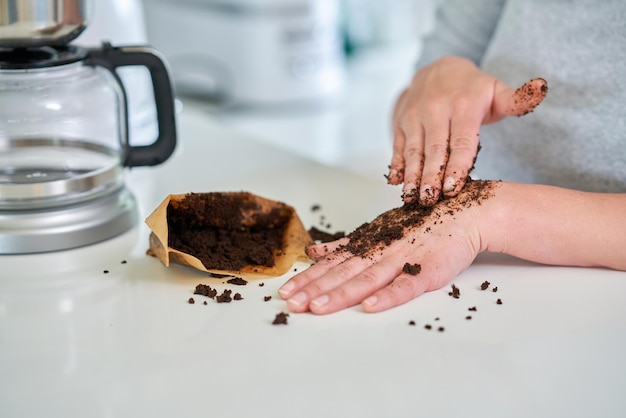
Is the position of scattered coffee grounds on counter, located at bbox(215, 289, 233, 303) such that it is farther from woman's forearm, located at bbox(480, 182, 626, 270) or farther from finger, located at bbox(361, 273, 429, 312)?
woman's forearm, located at bbox(480, 182, 626, 270)

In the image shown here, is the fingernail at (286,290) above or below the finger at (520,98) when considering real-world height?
below

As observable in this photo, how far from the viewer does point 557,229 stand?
0.84 m

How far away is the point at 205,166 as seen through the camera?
128cm

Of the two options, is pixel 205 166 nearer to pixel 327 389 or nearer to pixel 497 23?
pixel 497 23

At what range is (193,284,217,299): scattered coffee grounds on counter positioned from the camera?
0.81 metres

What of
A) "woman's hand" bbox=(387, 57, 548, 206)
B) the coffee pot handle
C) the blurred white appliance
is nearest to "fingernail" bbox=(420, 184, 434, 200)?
"woman's hand" bbox=(387, 57, 548, 206)

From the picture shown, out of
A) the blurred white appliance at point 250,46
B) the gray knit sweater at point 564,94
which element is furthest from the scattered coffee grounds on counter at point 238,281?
the blurred white appliance at point 250,46

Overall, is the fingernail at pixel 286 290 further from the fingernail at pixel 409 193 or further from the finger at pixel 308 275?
the fingernail at pixel 409 193

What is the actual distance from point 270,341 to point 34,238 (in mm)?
370

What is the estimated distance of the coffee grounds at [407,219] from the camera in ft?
2.78

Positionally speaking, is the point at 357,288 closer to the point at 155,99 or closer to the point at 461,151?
the point at 461,151

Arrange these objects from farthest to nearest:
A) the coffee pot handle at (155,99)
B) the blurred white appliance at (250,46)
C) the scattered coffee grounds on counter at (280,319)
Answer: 1. the blurred white appliance at (250,46)
2. the coffee pot handle at (155,99)
3. the scattered coffee grounds on counter at (280,319)

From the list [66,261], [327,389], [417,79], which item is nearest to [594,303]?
[327,389]

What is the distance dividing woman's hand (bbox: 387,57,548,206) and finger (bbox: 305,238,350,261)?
0.10 meters
